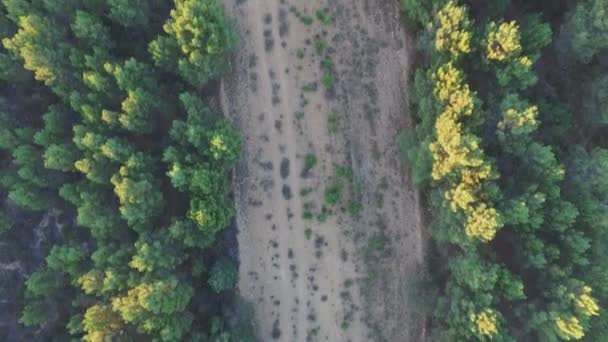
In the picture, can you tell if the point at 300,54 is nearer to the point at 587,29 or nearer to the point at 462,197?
the point at 462,197

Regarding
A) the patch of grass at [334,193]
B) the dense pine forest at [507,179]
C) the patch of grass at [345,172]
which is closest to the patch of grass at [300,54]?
the dense pine forest at [507,179]

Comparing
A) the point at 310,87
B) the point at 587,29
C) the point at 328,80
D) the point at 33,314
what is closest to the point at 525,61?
the point at 587,29

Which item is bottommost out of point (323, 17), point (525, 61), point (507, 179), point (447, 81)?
point (507, 179)

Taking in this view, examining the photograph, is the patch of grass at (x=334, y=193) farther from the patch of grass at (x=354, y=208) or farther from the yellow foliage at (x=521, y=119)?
the yellow foliage at (x=521, y=119)

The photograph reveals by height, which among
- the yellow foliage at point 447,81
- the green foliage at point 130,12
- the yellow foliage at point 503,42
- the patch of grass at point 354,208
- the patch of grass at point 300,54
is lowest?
the patch of grass at point 354,208

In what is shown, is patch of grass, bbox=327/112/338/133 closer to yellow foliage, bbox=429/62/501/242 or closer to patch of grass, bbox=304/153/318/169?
patch of grass, bbox=304/153/318/169

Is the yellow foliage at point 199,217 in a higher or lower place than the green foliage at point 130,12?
lower

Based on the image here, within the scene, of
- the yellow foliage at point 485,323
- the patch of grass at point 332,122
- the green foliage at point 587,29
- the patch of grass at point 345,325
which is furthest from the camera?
the patch of grass at point 332,122
